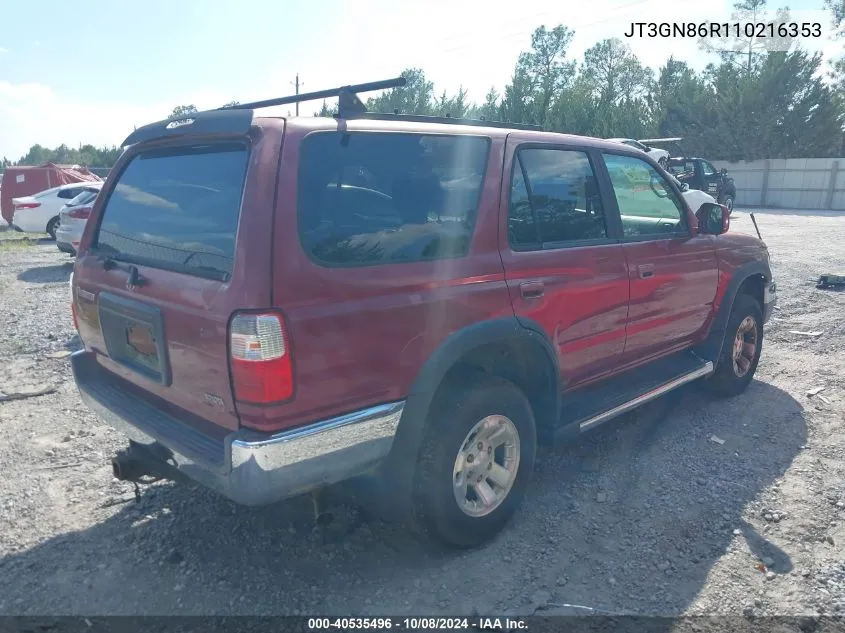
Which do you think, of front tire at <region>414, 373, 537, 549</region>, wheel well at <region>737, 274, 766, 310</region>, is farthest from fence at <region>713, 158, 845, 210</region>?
front tire at <region>414, 373, 537, 549</region>

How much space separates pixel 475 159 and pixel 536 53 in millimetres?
61909

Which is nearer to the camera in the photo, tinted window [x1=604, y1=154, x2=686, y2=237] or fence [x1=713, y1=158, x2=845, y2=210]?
tinted window [x1=604, y1=154, x2=686, y2=237]

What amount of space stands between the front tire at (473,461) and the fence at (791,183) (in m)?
31.2

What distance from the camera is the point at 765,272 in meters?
5.24

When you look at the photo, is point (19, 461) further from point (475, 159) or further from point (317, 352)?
point (475, 159)

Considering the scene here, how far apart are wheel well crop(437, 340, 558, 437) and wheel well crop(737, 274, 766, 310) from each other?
8.55 feet

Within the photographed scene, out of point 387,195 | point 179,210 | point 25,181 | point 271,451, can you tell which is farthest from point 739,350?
point 25,181

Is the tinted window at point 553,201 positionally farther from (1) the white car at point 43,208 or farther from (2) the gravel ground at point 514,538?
(1) the white car at point 43,208

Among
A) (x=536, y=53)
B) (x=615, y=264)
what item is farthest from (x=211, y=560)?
(x=536, y=53)

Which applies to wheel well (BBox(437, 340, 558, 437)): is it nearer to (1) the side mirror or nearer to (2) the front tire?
(2) the front tire

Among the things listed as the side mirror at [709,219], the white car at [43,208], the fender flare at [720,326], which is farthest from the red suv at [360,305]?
the white car at [43,208]

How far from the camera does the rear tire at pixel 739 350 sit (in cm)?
503

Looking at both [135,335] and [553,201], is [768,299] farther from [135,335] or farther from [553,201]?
[135,335]

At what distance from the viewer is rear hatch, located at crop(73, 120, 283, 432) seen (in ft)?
7.98
